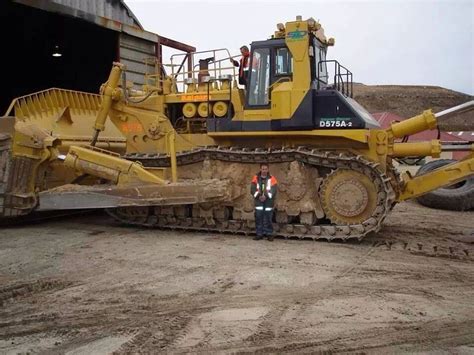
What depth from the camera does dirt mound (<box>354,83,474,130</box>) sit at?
142 feet

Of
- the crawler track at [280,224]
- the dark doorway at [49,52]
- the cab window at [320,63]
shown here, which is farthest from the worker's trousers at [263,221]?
the dark doorway at [49,52]

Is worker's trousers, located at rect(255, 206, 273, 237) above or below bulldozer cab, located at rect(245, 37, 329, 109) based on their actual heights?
below

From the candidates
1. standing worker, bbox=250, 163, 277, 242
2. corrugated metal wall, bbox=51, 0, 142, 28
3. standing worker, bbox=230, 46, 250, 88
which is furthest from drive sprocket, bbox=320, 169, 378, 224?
corrugated metal wall, bbox=51, 0, 142, 28

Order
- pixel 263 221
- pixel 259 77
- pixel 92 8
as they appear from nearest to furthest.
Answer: pixel 263 221 < pixel 259 77 < pixel 92 8

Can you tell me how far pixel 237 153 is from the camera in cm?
878

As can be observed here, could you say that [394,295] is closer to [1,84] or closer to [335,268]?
[335,268]

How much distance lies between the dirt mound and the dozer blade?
3618 cm

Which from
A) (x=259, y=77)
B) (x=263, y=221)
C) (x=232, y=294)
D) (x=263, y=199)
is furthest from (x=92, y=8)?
(x=232, y=294)

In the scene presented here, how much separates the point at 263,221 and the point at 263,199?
0.39 meters

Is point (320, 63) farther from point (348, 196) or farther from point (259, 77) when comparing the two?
point (348, 196)

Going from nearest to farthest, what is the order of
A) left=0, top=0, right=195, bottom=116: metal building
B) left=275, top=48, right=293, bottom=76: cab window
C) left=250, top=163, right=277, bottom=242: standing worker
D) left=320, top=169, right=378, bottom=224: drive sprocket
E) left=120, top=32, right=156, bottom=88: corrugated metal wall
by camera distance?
left=320, top=169, right=378, bottom=224: drive sprocket
left=250, top=163, right=277, bottom=242: standing worker
left=275, top=48, right=293, bottom=76: cab window
left=0, top=0, right=195, bottom=116: metal building
left=120, top=32, right=156, bottom=88: corrugated metal wall

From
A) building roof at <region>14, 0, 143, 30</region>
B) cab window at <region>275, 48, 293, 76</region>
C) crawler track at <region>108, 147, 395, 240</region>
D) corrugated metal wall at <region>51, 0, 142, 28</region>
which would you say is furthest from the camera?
corrugated metal wall at <region>51, 0, 142, 28</region>

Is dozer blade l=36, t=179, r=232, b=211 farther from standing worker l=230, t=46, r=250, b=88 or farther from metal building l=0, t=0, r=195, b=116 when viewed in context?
metal building l=0, t=0, r=195, b=116

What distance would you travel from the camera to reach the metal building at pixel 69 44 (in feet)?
44.9
